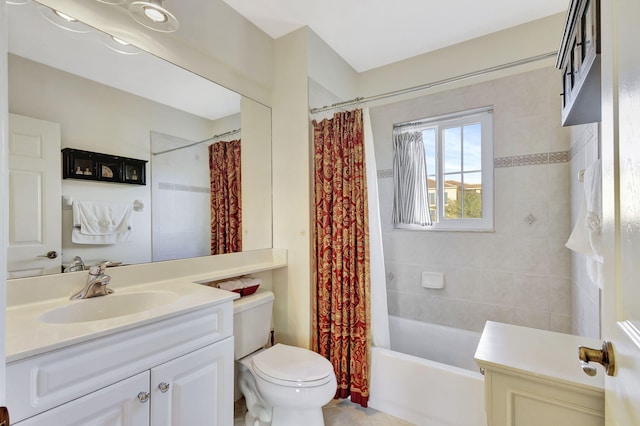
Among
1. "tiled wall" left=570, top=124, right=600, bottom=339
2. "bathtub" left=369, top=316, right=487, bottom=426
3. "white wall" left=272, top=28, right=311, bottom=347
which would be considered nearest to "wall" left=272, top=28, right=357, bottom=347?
"white wall" left=272, top=28, right=311, bottom=347

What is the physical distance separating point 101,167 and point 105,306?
0.64 m

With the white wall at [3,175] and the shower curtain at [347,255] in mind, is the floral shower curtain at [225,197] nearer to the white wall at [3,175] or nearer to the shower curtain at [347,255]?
the shower curtain at [347,255]

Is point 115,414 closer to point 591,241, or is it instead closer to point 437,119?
point 591,241

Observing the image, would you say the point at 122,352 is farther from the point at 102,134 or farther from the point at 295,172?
the point at 295,172

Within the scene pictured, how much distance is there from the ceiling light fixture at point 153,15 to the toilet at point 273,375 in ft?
4.83

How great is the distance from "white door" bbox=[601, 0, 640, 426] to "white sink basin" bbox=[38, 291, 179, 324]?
56.2 inches

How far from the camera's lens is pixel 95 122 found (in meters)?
1.36

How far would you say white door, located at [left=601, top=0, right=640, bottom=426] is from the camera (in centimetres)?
46

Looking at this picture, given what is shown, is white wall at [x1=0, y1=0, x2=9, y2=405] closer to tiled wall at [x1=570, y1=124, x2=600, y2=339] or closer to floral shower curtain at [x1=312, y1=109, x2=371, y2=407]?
floral shower curtain at [x1=312, y1=109, x2=371, y2=407]

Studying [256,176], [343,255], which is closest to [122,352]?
[343,255]

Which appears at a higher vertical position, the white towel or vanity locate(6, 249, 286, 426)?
the white towel

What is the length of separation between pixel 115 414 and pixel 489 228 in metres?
2.44

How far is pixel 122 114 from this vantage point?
1.46m

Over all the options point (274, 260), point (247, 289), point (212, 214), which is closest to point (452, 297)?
point (274, 260)
